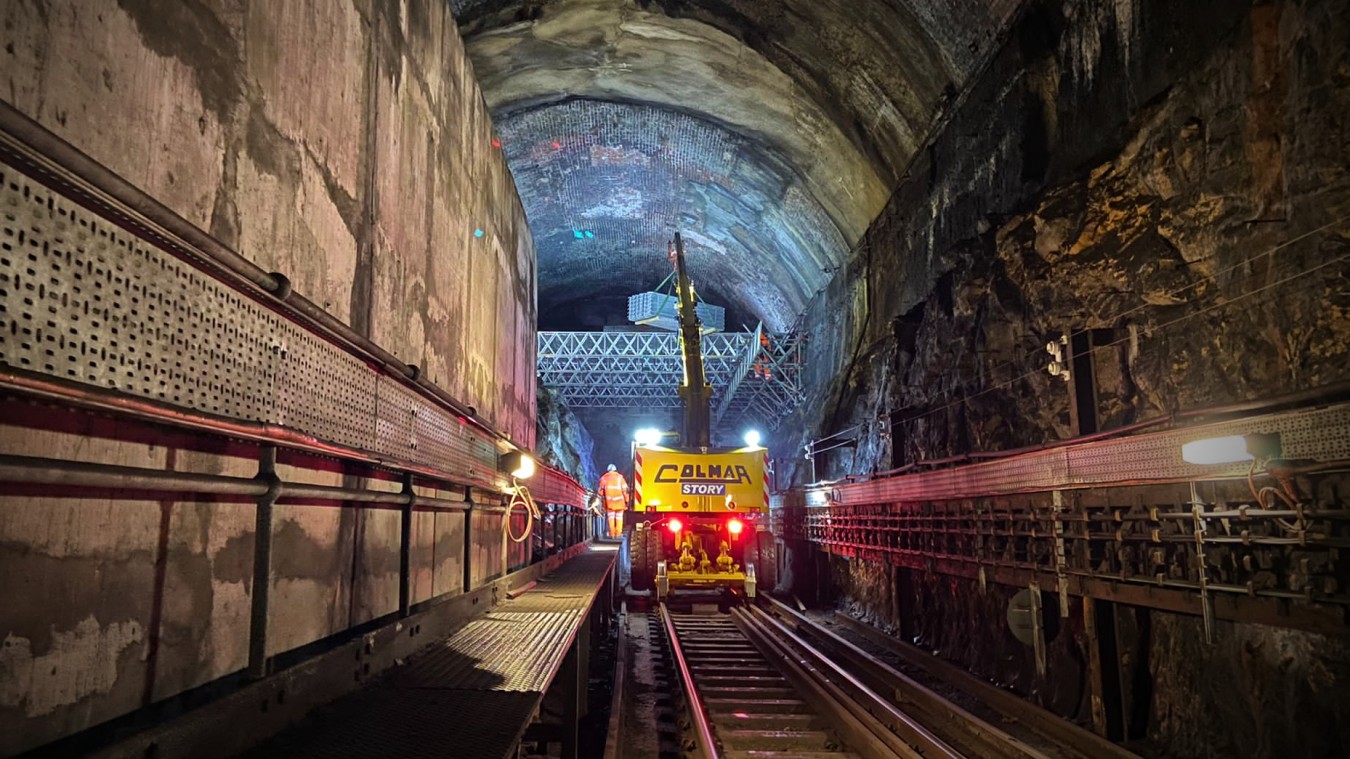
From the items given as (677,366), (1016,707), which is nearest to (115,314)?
(1016,707)

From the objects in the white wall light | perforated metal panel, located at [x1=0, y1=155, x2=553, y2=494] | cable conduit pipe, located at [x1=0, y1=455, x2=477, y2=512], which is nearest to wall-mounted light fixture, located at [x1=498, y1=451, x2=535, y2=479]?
perforated metal panel, located at [x1=0, y1=155, x2=553, y2=494]

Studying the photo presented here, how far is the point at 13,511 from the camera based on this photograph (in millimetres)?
2004

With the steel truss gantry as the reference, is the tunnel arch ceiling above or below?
above

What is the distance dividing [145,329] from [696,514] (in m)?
12.2

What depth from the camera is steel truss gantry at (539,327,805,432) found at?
22031mm

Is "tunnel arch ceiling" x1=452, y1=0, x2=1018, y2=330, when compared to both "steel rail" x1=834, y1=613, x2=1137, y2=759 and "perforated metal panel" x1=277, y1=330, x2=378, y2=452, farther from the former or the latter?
"perforated metal panel" x1=277, y1=330, x2=378, y2=452

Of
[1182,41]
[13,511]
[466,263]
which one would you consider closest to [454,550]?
[466,263]

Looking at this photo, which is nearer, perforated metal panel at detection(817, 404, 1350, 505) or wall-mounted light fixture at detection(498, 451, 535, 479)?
perforated metal panel at detection(817, 404, 1350, 505)

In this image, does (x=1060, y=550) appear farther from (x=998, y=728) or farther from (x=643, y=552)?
(x=643, y=552)

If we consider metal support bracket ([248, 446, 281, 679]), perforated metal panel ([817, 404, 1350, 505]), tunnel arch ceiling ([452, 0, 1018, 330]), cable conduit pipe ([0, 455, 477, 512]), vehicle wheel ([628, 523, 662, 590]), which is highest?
tunnel arch ceiling ([452, 0, 1018, 330])

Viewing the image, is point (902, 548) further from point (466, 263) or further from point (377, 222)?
point (377, 222)

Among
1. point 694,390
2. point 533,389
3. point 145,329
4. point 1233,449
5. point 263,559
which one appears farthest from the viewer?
point 694,390

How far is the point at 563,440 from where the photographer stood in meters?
29.3

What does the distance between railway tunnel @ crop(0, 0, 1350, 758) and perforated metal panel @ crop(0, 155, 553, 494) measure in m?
0.01
